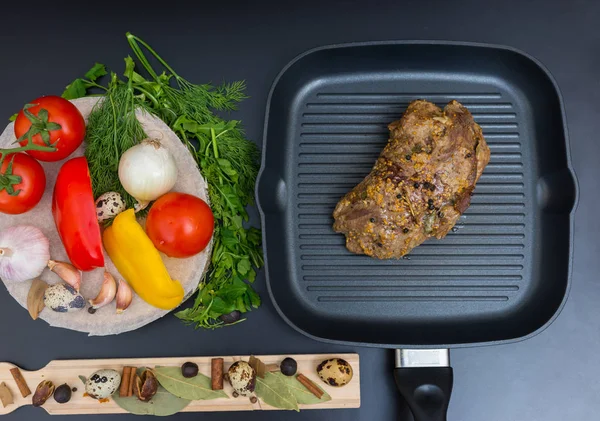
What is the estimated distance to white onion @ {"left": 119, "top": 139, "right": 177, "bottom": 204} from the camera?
1453 millimetres

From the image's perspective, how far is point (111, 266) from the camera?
1568mm

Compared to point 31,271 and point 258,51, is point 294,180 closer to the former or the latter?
point 258,51

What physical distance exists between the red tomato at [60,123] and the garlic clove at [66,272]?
0.36 m

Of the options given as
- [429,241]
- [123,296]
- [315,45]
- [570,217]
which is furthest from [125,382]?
[570,217]

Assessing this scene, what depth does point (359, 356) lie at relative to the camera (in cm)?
167

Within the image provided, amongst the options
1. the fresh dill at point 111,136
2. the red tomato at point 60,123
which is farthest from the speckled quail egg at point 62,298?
the red tomato at point 60,123

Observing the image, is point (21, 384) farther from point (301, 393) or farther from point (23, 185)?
point (301, 393)

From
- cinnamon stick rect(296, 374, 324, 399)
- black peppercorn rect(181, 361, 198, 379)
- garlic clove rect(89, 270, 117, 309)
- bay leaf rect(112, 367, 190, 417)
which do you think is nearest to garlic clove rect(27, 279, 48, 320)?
garlic clove rect(89, 270, 117, 309)

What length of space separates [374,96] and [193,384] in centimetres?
123

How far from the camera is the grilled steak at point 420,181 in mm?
1419

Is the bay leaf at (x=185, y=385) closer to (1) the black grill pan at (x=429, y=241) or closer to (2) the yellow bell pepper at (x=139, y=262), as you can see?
(2) the yellow bell pepper at (x=139, y=262)

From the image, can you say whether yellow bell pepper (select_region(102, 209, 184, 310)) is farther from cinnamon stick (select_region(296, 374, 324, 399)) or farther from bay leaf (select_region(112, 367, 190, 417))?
cinnamon stick (select_region(296, 374, 324, 399))

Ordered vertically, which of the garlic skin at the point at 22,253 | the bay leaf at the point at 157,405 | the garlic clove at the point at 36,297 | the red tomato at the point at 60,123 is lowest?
the bay leaf at the point at 157,405

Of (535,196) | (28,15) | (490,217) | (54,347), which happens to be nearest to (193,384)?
(54,347)
